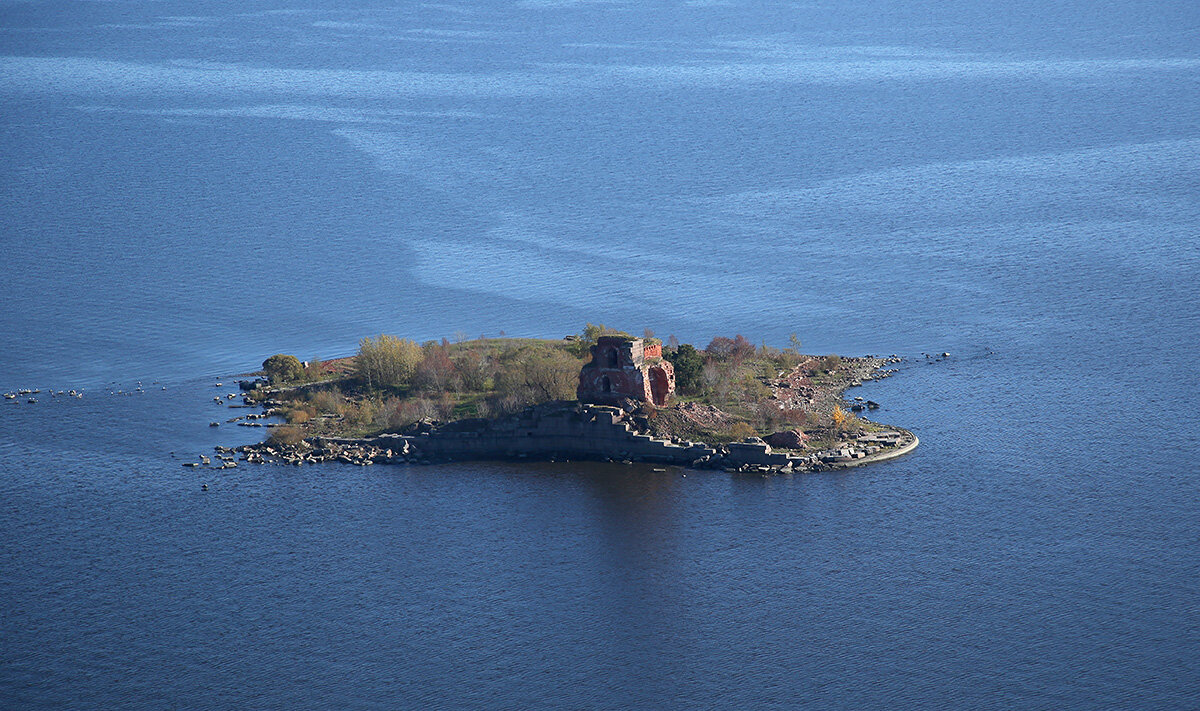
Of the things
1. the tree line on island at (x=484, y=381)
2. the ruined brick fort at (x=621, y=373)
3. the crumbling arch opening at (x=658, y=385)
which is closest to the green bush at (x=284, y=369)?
the tree line on island at (x=484, y=381)

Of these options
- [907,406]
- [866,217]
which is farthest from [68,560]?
[866,217]

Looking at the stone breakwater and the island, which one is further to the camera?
the island

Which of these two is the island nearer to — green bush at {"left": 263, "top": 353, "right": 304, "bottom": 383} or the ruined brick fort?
the ruined brick fort

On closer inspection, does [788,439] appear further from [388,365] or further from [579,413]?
[388,365]

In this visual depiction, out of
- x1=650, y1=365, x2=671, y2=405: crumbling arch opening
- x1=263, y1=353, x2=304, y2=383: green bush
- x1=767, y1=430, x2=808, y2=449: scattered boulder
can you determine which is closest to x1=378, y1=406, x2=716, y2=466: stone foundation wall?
x1=650, y1=365, x2=671, y2=405: crumbling arch opening

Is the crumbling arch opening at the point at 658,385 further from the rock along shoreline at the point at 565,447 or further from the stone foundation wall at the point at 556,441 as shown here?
the stone foundation wall at the point at 556,441

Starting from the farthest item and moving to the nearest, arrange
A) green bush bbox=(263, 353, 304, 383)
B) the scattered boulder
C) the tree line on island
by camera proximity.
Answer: green bush bbox=(263, 353, 304, 383) → the tree line on island → the scattered boulder
